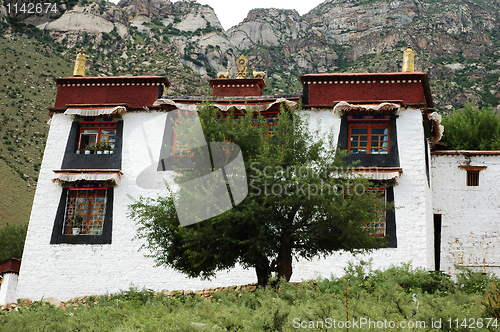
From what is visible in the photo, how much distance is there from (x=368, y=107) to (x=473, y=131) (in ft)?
A: 39.9

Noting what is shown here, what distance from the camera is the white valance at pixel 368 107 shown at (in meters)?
16.5

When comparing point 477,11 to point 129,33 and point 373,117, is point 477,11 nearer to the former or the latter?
point 129,33

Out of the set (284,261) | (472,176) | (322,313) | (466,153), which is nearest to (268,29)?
(466,153)

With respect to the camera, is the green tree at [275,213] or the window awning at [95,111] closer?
the green tree at [275,213]

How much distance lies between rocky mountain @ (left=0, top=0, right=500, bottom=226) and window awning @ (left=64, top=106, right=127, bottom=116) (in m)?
28.9

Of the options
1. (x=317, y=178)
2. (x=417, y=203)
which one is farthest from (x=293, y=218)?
(x=417, y=203)

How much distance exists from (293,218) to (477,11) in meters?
91.9

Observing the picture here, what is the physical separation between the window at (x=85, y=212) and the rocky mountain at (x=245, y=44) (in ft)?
95.5

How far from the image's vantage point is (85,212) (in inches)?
677

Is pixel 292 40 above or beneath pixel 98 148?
above

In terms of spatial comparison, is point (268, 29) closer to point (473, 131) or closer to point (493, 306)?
point (473, 131)

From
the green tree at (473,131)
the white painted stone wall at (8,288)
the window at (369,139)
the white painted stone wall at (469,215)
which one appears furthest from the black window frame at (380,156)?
the white painted stone wall at (8,288)

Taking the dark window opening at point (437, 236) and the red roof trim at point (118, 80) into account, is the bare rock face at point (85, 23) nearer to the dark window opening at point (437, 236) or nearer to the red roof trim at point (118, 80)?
the red roof trim at point (118, 80)

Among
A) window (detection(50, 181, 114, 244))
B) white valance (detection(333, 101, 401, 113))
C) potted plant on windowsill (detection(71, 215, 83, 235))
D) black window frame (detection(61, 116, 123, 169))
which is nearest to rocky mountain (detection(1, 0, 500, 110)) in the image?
white valance (detection(333, 101, 401, 113))
